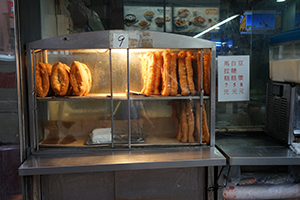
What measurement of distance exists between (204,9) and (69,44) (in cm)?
145

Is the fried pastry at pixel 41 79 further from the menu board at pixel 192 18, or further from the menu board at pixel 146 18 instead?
the menu board at pixel 192 18

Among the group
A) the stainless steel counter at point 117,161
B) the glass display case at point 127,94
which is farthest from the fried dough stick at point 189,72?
the stainless steel counter at point 117,161

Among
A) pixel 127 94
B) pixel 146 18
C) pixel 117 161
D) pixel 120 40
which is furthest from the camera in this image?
pixel 146 18

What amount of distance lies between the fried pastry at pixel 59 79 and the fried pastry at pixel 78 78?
55mm

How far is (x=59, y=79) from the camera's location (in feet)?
6.89

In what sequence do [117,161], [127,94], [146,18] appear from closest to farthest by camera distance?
[117,161] < [127,94] < [146,18]

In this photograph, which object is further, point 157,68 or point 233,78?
point 233,78

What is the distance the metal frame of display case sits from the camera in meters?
1.83

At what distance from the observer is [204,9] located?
2631mm

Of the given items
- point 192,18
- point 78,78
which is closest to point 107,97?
point 78,78

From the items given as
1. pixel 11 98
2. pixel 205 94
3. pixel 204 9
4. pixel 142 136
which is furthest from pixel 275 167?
pixel 11 98

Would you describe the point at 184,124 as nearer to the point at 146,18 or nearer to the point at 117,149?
the point at 117,149

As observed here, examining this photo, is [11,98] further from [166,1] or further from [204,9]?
[204,9]

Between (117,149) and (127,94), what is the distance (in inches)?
18.3
